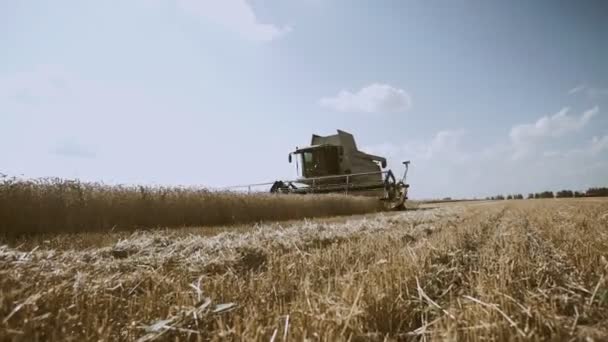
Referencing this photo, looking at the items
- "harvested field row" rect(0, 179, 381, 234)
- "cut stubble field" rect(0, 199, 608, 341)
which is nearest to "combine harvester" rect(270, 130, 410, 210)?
"harvested field row" rect(0, 179, 381, 234)

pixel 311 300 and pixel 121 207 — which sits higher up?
pixel 121 207

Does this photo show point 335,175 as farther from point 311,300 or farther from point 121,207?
point 311,300

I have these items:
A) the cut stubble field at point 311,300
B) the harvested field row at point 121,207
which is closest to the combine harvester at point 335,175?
the harvested field row at point 121,207

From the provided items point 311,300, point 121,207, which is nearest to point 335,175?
point 121,207

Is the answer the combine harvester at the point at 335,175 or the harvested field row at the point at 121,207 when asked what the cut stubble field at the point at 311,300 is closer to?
the harvested field row at the point at 121,207

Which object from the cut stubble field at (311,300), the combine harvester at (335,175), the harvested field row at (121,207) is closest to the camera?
the cut stubble field at (311,300)

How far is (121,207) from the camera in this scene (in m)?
7.56

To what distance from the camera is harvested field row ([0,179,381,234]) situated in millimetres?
6031

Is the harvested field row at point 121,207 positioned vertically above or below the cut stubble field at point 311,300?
above

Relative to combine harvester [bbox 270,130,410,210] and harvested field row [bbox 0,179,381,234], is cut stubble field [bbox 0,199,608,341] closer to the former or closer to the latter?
harvested field row [bbox 0,179,381,234]

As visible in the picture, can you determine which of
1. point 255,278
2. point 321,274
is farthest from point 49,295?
point 321,274

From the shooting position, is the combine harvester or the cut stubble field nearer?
the cut stubble field

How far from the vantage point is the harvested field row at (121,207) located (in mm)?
6031

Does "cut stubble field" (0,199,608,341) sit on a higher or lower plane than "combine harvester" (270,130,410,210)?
lower
